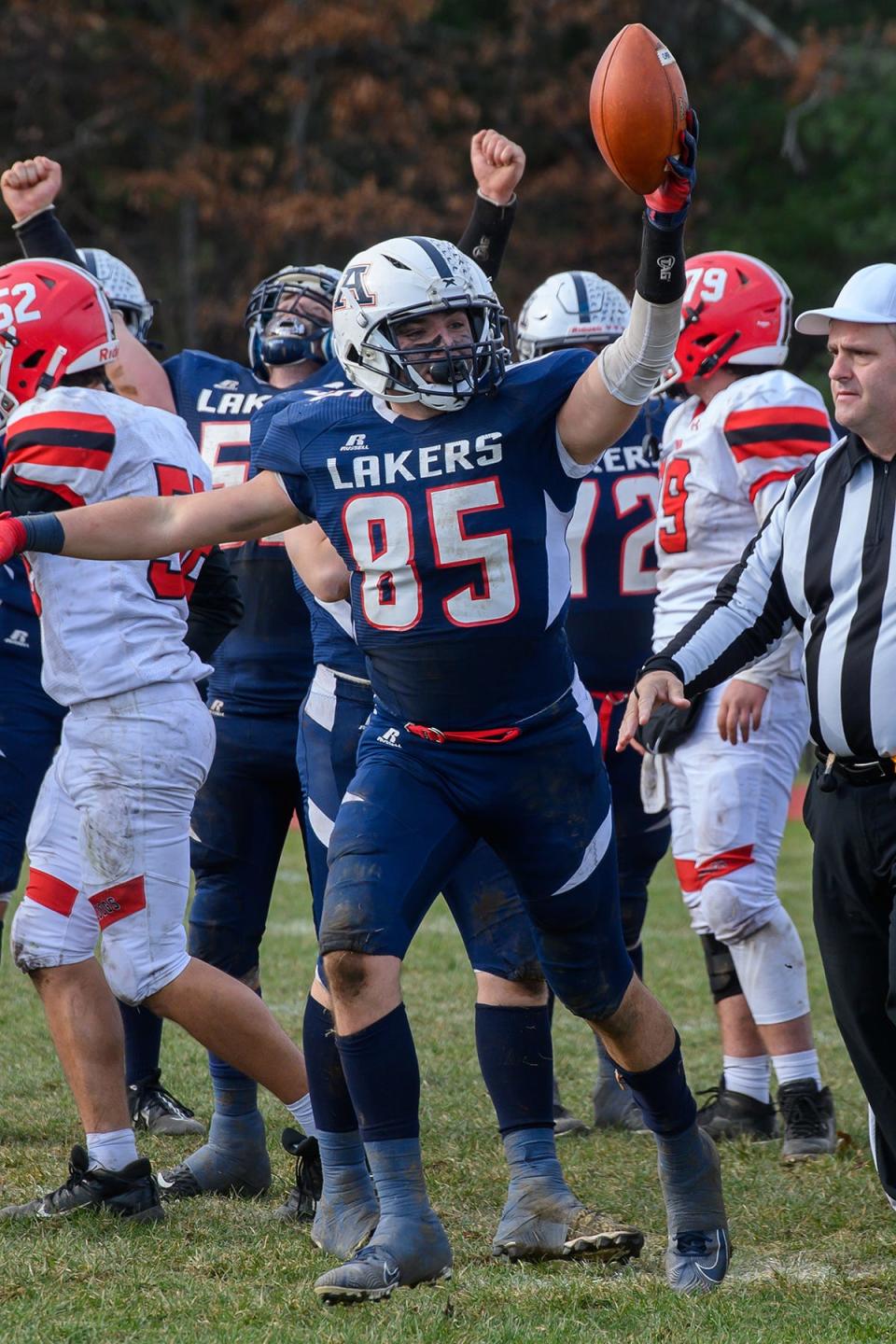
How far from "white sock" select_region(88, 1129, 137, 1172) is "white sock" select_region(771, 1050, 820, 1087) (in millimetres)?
1881

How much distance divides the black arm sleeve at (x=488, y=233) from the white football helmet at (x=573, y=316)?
69 cm

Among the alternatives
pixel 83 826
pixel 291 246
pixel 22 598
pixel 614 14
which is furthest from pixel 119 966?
pixel 614 14

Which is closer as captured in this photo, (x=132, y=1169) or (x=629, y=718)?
(x=629, y=718)

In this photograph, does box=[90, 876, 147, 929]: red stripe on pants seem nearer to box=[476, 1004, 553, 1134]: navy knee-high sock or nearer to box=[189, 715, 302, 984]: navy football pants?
box=[189, 715, 302, 984]: navy football pants

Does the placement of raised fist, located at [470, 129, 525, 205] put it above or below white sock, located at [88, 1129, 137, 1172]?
above

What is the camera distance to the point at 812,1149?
4.85 meters

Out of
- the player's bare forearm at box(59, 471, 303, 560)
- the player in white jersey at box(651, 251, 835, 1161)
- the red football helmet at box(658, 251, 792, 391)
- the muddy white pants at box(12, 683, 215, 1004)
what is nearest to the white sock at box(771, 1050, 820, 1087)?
the player in white jersey at box(651, 251, 835, 1161)

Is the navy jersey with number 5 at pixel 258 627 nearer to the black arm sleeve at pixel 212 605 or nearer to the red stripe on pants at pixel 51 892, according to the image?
the black arm sleeve at pixel 212 605

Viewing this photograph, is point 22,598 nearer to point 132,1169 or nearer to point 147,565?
point 147,565

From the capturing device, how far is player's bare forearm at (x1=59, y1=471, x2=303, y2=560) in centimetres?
363

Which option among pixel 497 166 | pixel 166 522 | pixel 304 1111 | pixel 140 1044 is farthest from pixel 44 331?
pixel 140 1044

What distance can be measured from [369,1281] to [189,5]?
695 inches

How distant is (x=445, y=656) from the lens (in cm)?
353

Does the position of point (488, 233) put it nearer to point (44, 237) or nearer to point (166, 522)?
point (44, 237)
